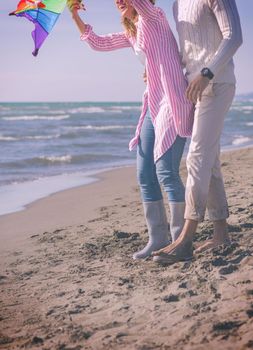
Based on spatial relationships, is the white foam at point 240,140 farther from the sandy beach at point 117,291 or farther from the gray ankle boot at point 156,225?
the gray ankle boot at point 156,225

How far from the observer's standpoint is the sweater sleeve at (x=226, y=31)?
142 inches

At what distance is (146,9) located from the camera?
12.7ft

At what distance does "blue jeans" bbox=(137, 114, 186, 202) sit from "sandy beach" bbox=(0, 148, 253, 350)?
0.47m

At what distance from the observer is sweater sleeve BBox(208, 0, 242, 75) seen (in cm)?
360

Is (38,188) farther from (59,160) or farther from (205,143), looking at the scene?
(205,143)

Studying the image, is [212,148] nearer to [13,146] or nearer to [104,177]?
[104,177]

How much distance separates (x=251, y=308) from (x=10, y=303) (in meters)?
1.54

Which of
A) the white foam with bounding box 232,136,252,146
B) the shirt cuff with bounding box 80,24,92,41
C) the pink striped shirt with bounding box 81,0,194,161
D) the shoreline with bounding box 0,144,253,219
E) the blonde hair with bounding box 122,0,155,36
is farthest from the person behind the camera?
the white foam with bounding box 232,136,252,146

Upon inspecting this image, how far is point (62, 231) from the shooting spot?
5660 millimetres

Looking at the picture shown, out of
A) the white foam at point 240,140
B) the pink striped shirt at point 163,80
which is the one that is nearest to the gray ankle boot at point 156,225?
the pink striped shirt at point 163,80

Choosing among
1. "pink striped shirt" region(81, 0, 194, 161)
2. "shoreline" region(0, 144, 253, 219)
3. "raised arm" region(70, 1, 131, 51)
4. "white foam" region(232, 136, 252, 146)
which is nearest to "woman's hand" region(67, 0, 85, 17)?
"raised arm" region(70, 1, 131, 51)

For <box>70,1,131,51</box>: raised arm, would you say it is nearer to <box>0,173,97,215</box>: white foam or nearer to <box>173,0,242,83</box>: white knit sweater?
<box>173,0,242,83</box>: white knit sweater

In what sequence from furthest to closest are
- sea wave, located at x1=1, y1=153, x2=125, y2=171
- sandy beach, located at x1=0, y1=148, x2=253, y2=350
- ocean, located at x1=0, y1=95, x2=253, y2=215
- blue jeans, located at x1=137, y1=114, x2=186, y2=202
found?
sea wave, located at x1=1, y1=153, x2=125, y2=171 < ocean, located at x1=0, y1=95, x2=253, y2=215 < blue jeans, located at x1=137, y1=114, x2=186, y2=202 < sandy beach, located at x1=0, y1=148, x2=253, y2=350

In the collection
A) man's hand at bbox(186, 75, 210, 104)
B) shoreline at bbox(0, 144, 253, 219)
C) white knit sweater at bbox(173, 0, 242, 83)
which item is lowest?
shoreline at bbox(0, 144, 253, 219)
